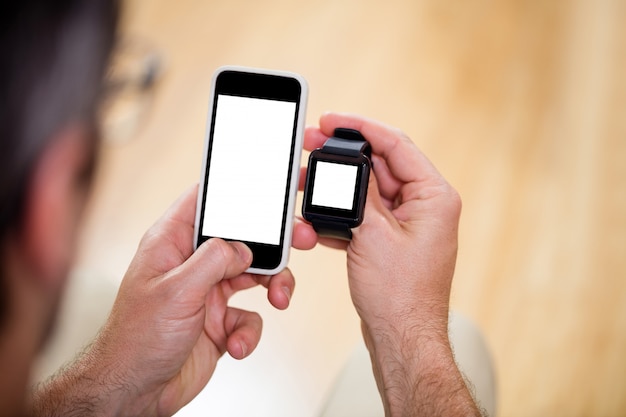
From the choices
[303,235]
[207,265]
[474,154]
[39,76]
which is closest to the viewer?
[39,76]

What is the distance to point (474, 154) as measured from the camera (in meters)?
1.77

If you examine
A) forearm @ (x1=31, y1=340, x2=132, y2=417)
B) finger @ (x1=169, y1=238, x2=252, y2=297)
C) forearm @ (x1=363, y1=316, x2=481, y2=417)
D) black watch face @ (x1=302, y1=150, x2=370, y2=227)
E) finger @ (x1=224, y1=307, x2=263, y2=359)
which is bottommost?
forearm @ (x1=31, y1=340, x2=132, y2=417)

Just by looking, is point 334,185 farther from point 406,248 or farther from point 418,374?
point 418,374

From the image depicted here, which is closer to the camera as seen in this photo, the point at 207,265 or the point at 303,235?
the point at 207,265

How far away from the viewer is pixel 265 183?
91 centimetres

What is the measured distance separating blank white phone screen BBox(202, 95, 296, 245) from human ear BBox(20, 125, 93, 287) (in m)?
0.41

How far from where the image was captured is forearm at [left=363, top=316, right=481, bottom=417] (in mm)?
798

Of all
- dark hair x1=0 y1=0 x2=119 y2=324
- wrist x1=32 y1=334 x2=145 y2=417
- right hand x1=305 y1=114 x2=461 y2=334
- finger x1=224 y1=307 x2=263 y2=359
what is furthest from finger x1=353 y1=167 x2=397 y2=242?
dark hair x1=0 y1=0 x2=119 y2=324

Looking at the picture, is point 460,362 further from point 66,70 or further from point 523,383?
point 66,70

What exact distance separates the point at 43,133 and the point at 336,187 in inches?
18.5

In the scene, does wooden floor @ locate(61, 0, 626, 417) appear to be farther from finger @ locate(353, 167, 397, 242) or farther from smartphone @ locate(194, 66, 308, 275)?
finger @ locate(353, 167, 397, 242)

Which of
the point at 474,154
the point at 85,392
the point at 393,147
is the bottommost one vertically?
the point at 85,392

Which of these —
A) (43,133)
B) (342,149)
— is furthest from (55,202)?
(342,149)

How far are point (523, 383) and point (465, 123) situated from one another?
75 centimetres
